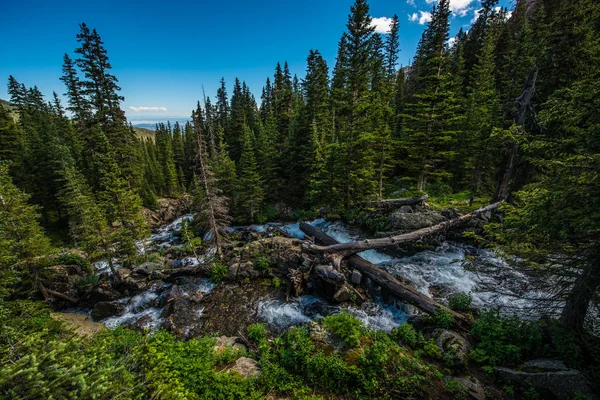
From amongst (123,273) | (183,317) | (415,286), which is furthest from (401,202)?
(123,273)

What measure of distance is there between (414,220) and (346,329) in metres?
12.0

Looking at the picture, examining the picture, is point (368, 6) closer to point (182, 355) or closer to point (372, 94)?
point (372, 94)

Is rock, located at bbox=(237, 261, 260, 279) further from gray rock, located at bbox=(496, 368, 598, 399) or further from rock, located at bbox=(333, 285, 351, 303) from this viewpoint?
gray rock, located at bbox=(496, 368, 598, 399)

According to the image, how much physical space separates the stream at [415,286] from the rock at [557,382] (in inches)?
107

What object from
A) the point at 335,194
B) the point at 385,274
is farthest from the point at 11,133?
the point at 385,274

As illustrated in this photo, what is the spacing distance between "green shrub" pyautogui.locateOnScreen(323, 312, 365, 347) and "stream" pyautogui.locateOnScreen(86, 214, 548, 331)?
125 inches

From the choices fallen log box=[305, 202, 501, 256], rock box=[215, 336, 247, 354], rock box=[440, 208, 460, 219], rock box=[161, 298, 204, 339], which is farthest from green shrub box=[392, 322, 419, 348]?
rock box=[440, 208, 460, 219]

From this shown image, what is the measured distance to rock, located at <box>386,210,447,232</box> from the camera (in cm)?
1645

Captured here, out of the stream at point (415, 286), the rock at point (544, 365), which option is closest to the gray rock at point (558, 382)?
the rock at point (544, 365)

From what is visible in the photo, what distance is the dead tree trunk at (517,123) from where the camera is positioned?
12727 mm

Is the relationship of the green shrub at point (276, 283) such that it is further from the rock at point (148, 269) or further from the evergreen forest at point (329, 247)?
the rock at point (148, 269)

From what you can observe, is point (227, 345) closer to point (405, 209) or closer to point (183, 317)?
point (183, 317)

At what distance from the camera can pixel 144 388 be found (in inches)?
169

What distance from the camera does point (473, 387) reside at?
20.4ft
